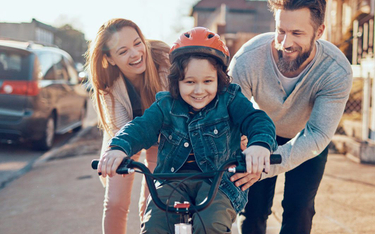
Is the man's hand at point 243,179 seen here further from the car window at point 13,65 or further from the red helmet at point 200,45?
the car window at point 13,65

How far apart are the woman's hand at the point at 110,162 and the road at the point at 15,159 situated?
4.48 metres

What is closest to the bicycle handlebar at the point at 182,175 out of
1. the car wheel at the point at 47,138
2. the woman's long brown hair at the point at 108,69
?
the woman's long brown hair at the point at 108,69

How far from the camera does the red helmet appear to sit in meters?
2.53

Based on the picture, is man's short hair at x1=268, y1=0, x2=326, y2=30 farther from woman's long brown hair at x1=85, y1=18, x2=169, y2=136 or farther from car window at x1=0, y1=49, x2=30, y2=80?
car window at x1=0, y1=49, x2=30, y2=80

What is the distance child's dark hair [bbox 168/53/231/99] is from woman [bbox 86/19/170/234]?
781 mm

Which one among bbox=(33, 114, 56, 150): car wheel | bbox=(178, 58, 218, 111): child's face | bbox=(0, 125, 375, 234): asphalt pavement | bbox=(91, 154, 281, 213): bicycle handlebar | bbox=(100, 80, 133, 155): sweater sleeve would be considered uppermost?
bbox=(178, 58, 218, 111): child's face

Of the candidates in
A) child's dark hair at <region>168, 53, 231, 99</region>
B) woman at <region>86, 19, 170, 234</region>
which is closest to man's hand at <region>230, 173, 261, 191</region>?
child's dark hair at <region>168, 53, 231, 99</region>

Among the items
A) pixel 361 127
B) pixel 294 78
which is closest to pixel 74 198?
pixel 294 78

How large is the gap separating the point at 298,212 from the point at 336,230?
1408 millimetres

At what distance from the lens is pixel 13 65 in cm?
769

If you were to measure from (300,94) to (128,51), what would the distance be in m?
1.29

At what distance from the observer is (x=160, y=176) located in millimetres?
2076

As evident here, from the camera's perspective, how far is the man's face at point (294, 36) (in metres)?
2.89

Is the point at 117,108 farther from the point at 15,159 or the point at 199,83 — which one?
the point at 15,159
